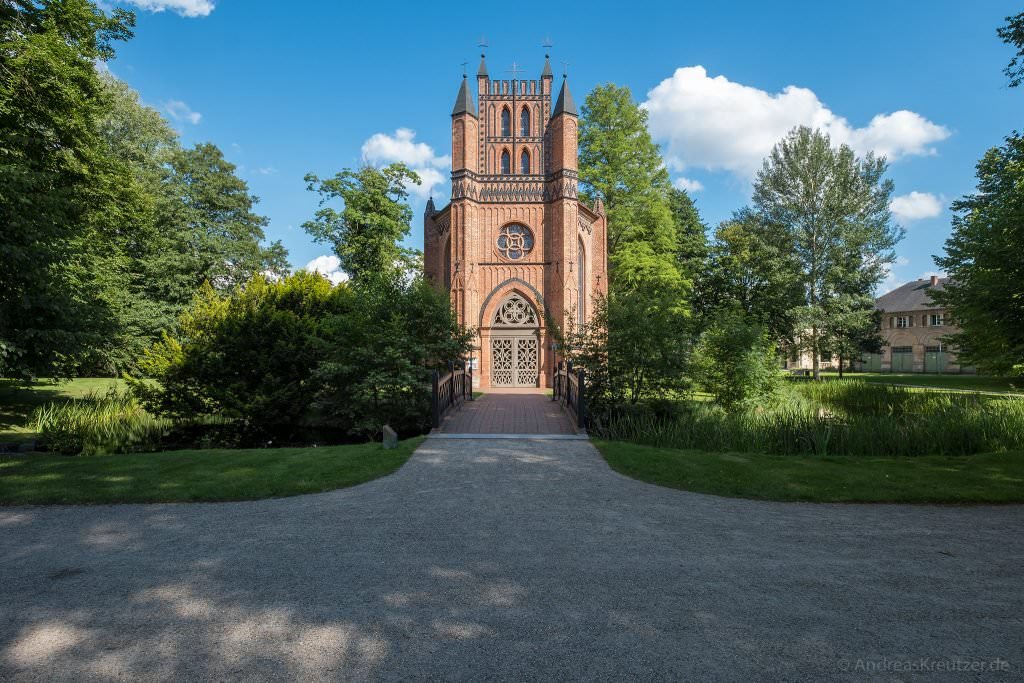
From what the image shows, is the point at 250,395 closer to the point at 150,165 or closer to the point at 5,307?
the point at 5,307

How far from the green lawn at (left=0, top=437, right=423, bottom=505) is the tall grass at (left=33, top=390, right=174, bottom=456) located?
4.39ft

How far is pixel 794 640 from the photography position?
3.13 meters

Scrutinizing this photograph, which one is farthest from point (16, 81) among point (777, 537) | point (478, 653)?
point (777, 537)

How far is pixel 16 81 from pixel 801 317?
117 ft

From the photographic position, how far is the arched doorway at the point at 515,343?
24.5 metres

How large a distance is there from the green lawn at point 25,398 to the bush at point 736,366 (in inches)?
718

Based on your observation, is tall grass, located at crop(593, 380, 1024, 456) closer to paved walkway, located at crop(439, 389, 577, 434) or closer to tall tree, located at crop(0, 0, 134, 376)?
paved walkway, located at crop(439, 389, 577, 434)

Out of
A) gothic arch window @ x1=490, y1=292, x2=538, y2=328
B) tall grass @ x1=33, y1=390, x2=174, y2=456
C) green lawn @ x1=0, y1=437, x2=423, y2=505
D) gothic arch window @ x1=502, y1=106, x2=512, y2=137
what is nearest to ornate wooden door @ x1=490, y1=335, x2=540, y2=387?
gothic arch window @ x1=490, y1=292, x2=538, y2=328

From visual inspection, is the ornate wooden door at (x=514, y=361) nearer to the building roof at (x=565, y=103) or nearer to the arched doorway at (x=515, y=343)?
the arched doorway at (x=515, y=343)

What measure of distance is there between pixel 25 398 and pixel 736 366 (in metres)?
25.9

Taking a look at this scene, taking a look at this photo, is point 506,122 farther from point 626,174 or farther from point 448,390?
point 448,390

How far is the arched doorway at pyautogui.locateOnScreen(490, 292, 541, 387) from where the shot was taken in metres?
24.5

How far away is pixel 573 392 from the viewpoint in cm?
1363

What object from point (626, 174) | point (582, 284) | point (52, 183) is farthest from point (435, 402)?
point (626, 174)
